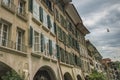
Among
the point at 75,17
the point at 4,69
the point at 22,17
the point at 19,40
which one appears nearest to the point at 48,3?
the point at 22,17

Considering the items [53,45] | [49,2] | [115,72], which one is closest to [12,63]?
[53,45]

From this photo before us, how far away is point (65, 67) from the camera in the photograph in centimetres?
2697

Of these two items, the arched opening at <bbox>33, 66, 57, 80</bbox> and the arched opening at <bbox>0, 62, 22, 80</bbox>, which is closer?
the arched opening at <bbox>0, 62, 22, 80</bbox>

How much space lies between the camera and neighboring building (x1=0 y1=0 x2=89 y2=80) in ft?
48.3

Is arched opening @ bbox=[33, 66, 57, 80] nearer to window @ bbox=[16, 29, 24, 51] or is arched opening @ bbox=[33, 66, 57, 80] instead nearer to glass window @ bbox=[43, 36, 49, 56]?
glass window @ bbox=[43, 36, 49, 56]

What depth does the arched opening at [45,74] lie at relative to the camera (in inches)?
817

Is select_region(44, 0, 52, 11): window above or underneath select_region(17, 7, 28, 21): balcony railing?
above

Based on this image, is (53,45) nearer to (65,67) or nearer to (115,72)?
(65,67)

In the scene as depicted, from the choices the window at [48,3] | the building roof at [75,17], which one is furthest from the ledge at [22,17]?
the building roof at [75,17]

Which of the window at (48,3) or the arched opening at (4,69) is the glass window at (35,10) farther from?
the arched opening at (4,69)

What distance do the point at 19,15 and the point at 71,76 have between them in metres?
15.9

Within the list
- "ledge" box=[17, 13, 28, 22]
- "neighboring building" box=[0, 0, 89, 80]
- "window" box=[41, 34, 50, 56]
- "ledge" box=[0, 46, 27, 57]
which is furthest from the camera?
"window" box=[41, 34, 50, 56]

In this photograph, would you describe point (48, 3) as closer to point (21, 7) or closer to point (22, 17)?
point (21, 7)

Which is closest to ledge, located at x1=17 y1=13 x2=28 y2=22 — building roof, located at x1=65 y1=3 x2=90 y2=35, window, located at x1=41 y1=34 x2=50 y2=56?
window, located at x1=41 y1=34 x2=50 y2=56
